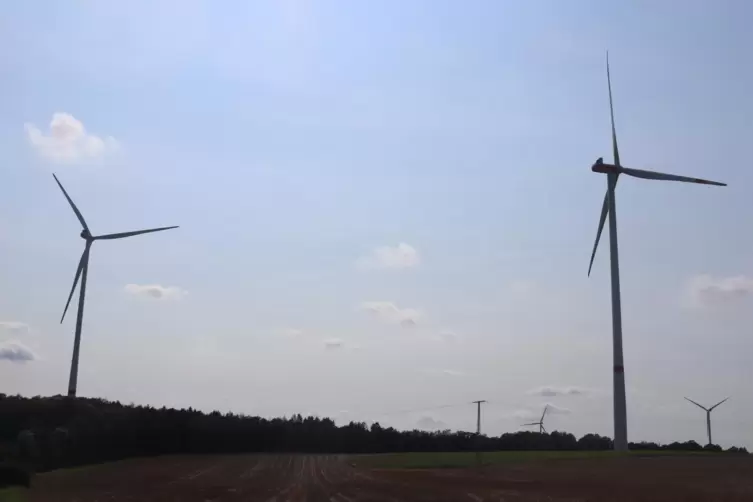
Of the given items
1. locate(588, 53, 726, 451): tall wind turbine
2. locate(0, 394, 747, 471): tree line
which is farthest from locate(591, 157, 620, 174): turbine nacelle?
locate(0, 394, 747, 471): tree line

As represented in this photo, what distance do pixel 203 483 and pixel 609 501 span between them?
31897mm

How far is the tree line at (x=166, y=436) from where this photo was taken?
112125mm

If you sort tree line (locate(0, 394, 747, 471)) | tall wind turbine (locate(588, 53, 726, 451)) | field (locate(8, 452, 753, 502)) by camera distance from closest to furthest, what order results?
field (locate(8, 452, 753, 502)) < tall wind turbine (locate(588, 53, 726, 451)) < tree line (locate(0, 394, 747, 471))

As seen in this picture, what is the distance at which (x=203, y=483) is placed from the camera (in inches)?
2618

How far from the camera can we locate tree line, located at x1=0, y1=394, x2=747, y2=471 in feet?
368

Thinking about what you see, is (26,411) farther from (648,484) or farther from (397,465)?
(648,484)

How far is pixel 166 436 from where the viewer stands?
5719 inches

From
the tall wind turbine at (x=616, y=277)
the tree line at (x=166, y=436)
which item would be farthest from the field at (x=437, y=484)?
the tree line at (x=166, y=436)

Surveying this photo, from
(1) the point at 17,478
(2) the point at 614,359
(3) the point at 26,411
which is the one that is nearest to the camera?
(1) the point at 17,478

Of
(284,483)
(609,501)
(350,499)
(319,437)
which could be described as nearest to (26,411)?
(319,437)

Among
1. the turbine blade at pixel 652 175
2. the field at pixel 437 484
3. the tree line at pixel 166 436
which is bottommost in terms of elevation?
the field at pixel 437 484

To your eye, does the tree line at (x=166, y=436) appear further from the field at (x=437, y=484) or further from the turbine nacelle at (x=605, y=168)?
the turbine nacelle at (x=605, y=168)

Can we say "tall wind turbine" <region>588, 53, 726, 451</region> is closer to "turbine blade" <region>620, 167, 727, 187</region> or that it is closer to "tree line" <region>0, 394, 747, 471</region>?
"turbine blade" <region>620, 167, 727, 187</region>

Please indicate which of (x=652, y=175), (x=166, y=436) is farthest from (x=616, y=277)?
(x=166, y=436)
